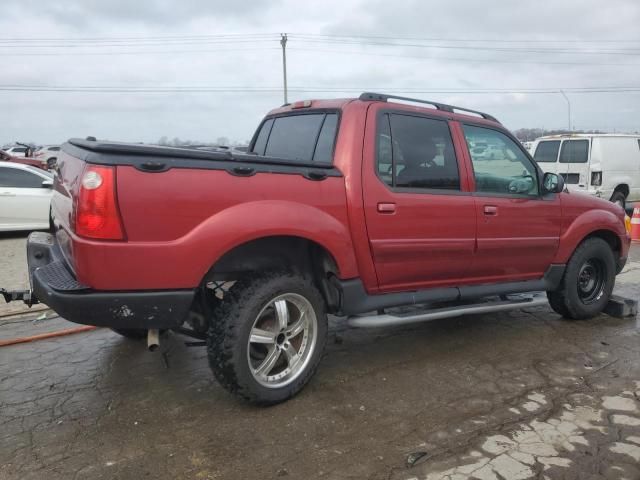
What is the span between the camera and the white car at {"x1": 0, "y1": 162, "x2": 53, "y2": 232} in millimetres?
10297

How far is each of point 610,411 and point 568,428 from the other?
421 mm

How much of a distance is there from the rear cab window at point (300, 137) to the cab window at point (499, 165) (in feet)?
3.83

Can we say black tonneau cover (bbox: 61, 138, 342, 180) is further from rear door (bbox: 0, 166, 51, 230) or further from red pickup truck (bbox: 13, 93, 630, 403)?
rear door (bbox: 0, 166, 51, 230)

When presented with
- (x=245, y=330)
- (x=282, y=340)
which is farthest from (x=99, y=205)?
(x=282, y=340)

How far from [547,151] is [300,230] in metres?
11.6

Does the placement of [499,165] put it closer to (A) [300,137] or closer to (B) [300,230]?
(A) [300,137]

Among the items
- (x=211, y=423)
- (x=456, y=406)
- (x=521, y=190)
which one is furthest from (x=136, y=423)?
(x=521, y=190)

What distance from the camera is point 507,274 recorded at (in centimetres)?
473

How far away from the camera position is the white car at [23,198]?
10297mm

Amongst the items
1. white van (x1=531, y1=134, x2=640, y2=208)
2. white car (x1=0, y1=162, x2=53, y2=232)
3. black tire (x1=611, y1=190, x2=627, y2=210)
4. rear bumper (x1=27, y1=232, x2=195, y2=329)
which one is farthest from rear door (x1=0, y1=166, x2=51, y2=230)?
black tire (x1=611, y1=190, x2=627, y2=210)

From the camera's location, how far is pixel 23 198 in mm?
10422

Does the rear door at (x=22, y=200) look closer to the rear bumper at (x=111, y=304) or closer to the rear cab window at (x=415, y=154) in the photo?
the rear bumper at (x=111, y=304)

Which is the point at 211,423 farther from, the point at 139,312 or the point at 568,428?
the point at 568,428

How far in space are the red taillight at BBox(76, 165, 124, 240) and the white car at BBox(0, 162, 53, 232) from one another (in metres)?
8.23
